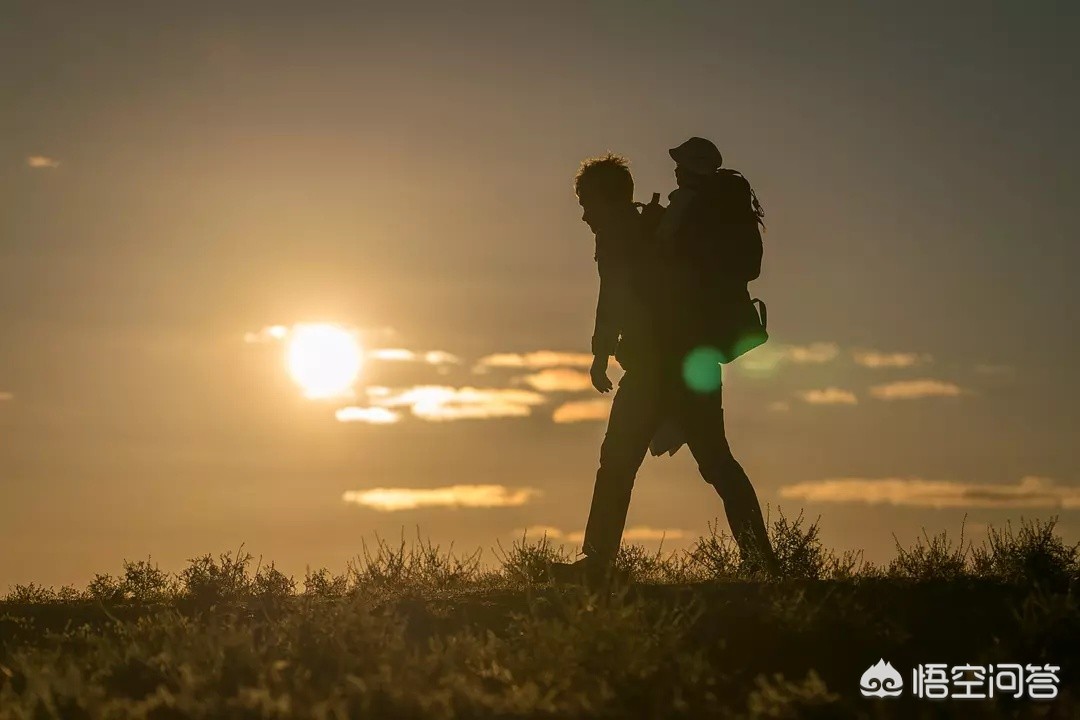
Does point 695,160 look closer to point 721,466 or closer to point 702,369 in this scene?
point 702,369

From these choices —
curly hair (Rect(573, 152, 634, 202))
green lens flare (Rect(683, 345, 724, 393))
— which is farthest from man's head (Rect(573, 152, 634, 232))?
green lens flare (Rect(683, 345, 724, 393))

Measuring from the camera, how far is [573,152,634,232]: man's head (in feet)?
33.0

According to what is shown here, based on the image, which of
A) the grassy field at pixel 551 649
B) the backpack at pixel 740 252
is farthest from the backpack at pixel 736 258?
the grassy field at pixel 551 649

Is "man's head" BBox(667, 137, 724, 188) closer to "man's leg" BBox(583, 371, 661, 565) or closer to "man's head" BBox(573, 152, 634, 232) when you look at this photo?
"man's head" BBox(573, 152, 634, 232)

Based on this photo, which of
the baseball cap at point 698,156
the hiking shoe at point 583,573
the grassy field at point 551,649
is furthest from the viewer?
the baseball cap at point 698,156

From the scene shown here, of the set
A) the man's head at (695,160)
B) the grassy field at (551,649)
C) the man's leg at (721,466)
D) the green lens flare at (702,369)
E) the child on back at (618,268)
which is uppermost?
the man's head at (695,160)

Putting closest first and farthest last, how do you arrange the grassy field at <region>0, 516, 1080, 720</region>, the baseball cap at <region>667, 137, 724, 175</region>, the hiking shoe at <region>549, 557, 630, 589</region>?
the grassy field at <region>0, 516, 1080, 720</region>
the hiking shoe at <region>549, 557, 630, 589</region>
the baseball cap at <region>667, 137, 724, 175</region>

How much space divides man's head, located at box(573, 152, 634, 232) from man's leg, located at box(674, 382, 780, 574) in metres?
1.43

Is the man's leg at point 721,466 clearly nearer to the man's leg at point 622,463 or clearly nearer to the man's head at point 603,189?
the man's leg at point 622,463

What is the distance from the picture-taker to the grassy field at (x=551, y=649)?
620 cm

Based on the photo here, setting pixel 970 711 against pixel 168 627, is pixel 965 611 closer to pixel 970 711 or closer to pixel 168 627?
pixel 970 711

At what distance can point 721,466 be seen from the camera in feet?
32.7

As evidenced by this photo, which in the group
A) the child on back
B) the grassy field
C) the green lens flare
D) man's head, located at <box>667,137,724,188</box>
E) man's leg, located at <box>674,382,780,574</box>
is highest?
man's head, located at <box>667,137,724,188</box>

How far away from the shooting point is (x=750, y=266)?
1000cm
